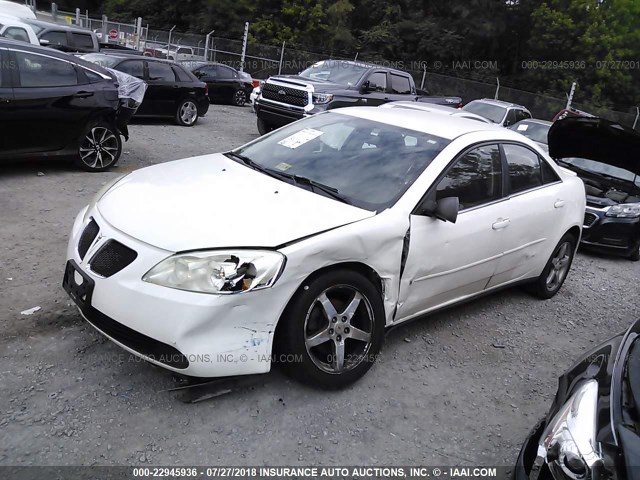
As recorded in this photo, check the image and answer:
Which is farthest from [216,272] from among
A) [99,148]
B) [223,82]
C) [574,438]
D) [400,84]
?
[223,82]

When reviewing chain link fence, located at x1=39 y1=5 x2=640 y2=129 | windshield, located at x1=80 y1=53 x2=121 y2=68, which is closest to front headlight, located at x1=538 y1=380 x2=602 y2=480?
windshield, located at x1=80 y1=53 x2=121 y2=68

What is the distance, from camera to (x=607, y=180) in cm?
821

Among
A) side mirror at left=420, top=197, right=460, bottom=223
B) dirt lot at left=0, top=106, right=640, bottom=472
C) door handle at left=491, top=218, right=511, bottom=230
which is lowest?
dirt lot at left=0, top=106, right=640, bottom=472

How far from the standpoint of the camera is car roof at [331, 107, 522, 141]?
4.22 metres

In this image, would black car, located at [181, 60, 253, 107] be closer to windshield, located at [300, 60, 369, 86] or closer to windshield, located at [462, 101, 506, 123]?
windshield, located at [300, 60, 369, 86]

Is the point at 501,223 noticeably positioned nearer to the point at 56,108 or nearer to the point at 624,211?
the point at 624,211

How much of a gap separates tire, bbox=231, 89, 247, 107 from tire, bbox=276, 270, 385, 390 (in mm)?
16790

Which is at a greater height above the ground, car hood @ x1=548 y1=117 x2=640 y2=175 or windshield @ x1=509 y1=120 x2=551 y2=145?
car hood @ x1=548 y1=117 x2=640 y2=175

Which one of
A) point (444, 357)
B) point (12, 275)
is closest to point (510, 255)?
point (444, 357)

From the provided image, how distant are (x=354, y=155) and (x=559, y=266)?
107 inches

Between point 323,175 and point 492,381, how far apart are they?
72.3 inches

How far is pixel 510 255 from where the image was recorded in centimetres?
451

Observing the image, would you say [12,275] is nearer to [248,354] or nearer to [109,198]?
[109,198]

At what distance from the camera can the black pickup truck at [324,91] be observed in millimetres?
11302
